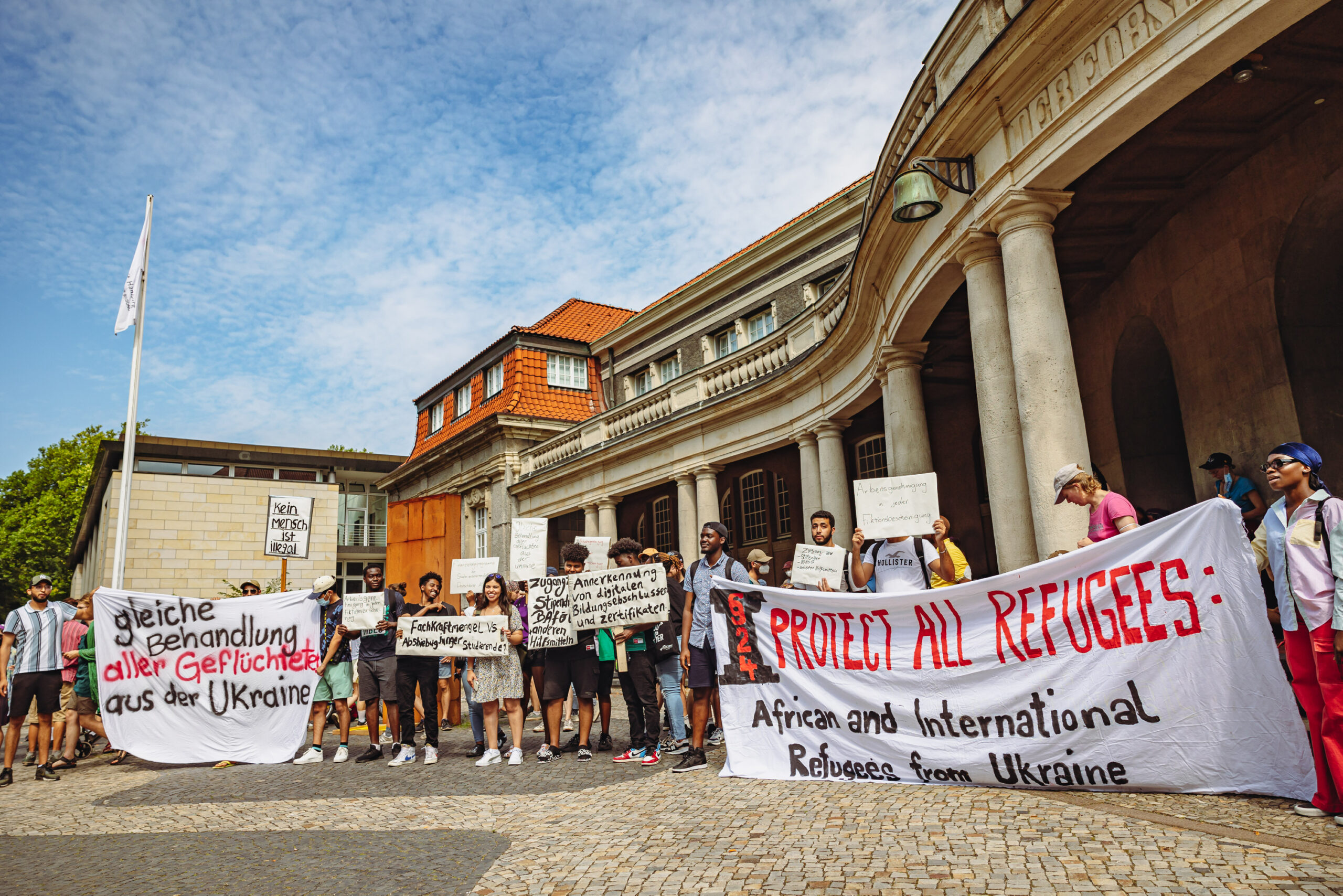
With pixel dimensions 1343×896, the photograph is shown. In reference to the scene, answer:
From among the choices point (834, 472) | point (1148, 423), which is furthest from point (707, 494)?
point (1148, 423)

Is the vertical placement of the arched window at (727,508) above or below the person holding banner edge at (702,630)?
above

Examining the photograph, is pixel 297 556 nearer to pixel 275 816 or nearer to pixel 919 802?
pixel 275 816

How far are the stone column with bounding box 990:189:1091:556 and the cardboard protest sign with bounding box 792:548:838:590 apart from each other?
1877 millimetres

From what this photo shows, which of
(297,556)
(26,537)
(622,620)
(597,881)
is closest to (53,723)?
(297,556)

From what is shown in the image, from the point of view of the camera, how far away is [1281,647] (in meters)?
6.04

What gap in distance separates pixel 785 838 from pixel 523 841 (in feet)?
5.00

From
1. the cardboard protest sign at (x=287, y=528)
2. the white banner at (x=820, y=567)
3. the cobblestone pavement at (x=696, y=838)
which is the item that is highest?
the cardboard protest sign at (x=287, y=528)

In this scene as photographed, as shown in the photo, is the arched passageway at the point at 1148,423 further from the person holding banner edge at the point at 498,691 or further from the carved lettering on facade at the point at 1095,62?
the person holding banner edge at the point at 498,691

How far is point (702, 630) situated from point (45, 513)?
55028 mm

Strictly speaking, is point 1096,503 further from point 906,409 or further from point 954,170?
point 906,409

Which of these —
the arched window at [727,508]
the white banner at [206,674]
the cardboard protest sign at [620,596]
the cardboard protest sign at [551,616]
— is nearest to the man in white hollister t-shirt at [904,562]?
the cardboard protest sign at [620,596]

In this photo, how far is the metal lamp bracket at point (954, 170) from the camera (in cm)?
863

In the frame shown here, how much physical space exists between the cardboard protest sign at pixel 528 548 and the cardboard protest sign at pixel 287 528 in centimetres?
349

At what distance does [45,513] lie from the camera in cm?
4900
